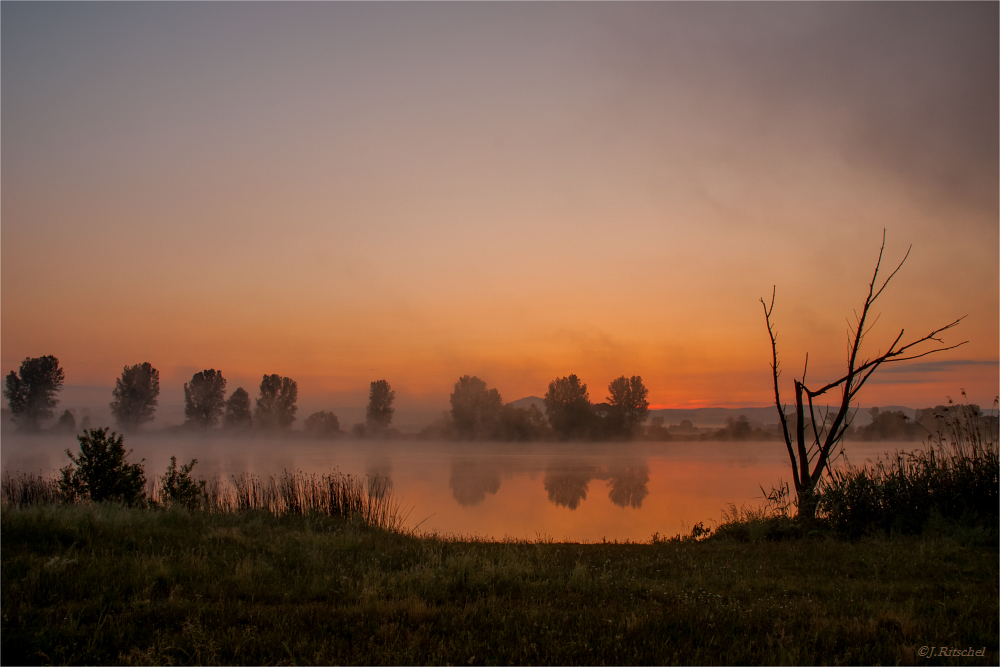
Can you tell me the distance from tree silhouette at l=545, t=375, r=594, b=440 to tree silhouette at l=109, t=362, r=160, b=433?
49658 millimetres

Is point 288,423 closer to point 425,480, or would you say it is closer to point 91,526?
point 425,480

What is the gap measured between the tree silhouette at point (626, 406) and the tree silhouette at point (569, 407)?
324 cm

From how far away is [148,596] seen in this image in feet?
18.7

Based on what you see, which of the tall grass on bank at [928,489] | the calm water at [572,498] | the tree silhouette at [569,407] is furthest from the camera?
the tree silhouette at [569,407]

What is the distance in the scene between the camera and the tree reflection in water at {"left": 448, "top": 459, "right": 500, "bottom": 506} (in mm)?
25203

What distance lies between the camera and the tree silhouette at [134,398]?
70.2 metres

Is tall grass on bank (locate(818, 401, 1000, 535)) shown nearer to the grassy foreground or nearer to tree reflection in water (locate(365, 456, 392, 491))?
the grassy foreground

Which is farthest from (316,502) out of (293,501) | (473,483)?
(473,483)

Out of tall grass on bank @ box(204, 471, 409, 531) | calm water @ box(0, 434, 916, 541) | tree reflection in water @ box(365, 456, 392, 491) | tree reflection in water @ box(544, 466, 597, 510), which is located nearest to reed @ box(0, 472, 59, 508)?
tall grass on bank @ box(204, 471, 409, 531)

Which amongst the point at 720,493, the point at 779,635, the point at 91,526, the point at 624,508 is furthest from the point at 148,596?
the point at 720,493

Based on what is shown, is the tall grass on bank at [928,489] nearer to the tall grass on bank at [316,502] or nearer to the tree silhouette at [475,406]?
the tall grass on bank at [316,502]

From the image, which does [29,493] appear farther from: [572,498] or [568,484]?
[568,484]

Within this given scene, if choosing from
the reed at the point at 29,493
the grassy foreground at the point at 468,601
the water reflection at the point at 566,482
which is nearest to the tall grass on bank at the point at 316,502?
the reed at the point at 29,493

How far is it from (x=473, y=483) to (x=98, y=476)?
18868 millimetres
